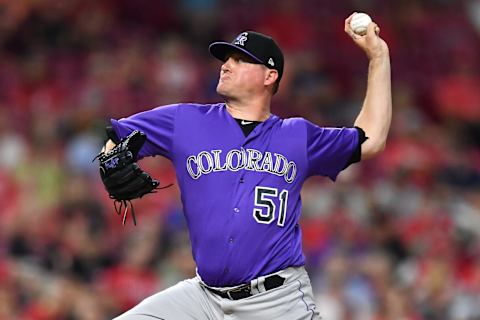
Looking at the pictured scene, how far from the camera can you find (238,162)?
488cm

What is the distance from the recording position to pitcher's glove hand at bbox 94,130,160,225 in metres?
4.70

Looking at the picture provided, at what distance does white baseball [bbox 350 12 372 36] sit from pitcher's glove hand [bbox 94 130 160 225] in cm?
116

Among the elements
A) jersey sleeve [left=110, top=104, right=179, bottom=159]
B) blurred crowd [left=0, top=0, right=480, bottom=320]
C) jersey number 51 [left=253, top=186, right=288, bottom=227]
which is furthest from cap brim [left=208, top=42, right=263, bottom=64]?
blurred crowd [left=0, top=0, right=480, bottom=320]

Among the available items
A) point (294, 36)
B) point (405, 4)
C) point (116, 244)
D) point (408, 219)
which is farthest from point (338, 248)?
point (405, 4)

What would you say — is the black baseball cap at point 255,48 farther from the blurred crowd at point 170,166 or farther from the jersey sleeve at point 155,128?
the blurred crowd at point 170,166

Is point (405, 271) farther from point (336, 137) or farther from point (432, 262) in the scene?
point (336, 137)

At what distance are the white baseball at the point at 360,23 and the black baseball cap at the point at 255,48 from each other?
38 cm

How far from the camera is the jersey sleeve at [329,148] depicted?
16.4 ft

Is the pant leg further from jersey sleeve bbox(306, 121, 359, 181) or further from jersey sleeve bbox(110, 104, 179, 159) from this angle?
jersey sleeve bbox(306, 121, 359, 181)

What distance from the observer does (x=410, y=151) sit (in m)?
10.4

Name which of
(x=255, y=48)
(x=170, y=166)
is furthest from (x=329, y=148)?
(x=170, y=166)

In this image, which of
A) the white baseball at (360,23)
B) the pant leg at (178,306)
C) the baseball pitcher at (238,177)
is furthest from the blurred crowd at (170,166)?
the white baseball at (360,23)

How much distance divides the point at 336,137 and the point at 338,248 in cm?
393

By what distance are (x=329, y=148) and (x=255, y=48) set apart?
57 cm
